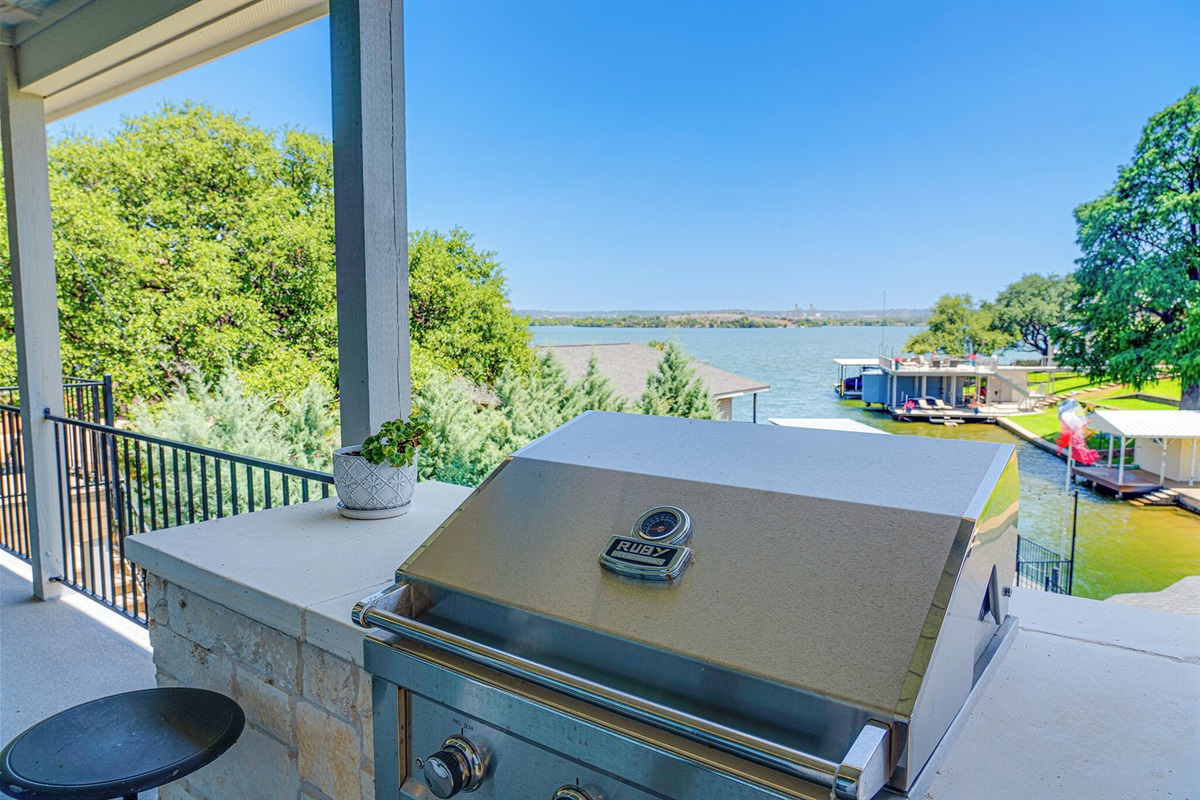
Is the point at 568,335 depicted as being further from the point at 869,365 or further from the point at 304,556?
the point at 304,556

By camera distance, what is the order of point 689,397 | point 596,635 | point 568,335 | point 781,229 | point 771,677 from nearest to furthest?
point 771,677 → point 596,635 → point 689,397 → point 568,335 → point 781,229

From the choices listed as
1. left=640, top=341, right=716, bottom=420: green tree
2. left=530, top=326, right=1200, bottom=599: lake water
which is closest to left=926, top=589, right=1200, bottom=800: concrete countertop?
left=530, top=326, right=1200, bottom=599: lake water

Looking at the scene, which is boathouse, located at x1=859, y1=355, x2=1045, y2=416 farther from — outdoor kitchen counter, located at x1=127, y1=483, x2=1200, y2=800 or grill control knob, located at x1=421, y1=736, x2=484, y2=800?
grill control knob, located at x1=421, y1=736, x2=484, y2=800

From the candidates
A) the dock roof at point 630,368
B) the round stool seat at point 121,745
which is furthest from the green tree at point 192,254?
the round stool seat at point 121,745

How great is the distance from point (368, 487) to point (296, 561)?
1.06ft

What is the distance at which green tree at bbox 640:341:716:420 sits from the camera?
10.5m

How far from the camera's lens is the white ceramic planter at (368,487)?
159 centimetres

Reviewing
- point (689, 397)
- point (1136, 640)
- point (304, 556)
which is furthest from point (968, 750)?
point (689, 397)

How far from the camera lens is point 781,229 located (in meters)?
25.5

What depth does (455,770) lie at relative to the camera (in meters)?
0.82

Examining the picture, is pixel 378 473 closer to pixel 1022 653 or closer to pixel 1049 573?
pixel 1022 653

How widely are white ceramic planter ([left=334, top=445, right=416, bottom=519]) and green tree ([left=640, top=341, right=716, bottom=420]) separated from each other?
8855 millimetres

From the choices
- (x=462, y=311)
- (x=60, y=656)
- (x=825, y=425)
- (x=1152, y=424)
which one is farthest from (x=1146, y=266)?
(x=462, y=311)

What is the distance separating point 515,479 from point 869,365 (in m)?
13.5
